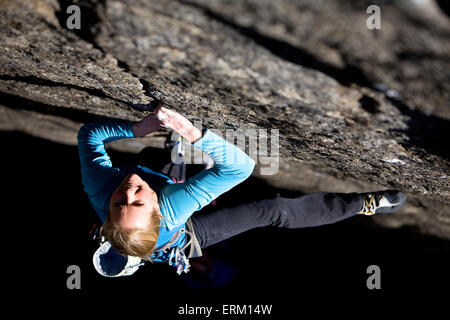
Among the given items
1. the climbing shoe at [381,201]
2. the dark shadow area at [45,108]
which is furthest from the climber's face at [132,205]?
the climbing shoe at [381,201]

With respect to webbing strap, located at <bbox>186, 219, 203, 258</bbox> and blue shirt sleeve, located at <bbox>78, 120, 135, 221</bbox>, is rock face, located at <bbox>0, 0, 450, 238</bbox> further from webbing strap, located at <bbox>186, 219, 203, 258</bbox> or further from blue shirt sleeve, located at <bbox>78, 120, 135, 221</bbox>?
webbing strap, located at <bbox>186, 219, 203, 258</bbox>

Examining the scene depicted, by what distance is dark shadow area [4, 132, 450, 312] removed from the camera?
3.23 metres

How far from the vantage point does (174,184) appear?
1734mm

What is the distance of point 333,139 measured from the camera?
1.56m

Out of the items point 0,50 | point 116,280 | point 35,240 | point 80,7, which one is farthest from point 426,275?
point 35,240

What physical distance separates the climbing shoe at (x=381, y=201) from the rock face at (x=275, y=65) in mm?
310

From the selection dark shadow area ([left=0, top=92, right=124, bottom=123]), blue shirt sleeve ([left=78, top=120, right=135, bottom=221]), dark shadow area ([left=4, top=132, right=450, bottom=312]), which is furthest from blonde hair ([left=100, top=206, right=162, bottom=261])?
dark shadow area ([left=4, top=132, right=450, bottom=312])

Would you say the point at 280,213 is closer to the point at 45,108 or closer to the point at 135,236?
the point at 135,236

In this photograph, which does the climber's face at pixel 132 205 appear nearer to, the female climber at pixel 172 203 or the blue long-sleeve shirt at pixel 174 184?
the female climber at pixel 172 203

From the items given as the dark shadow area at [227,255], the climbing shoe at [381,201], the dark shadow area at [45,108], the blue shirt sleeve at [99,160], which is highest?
the dark shadow area at [45,108]

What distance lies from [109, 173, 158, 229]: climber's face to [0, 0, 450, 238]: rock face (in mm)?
537

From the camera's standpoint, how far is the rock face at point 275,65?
0.82 metres

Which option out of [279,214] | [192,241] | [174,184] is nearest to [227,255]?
[192,241]
